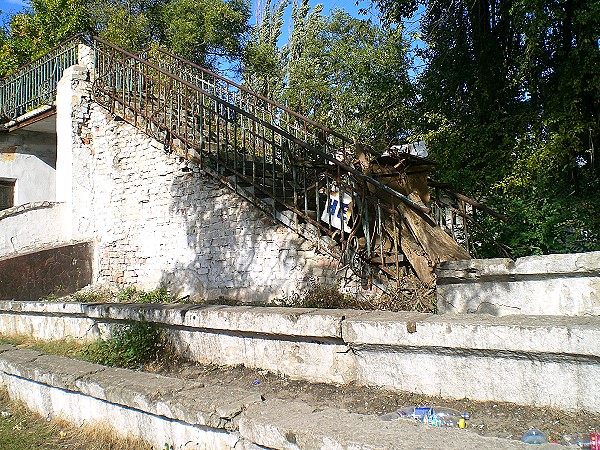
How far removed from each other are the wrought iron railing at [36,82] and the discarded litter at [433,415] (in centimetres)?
1110

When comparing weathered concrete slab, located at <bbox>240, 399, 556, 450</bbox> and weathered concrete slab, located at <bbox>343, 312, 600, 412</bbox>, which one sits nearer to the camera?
weathered concrete slab, located at <bbox>240, 399, 556, 450</bbox>

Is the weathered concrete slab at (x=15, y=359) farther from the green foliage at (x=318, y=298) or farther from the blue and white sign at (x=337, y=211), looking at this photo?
the blue and white sign at (x=337, y=211)

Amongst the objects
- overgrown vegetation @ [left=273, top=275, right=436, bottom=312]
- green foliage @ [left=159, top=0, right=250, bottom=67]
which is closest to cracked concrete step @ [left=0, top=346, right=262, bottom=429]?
overgrown vegetation @ [left=273, top=275, right=436, bottom=312]

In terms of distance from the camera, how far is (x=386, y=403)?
3510 mm

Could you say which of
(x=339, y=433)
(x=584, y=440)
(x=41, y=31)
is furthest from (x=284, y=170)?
(x=41, y=31)

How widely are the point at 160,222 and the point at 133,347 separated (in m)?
4.57

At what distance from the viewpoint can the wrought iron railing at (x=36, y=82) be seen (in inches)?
473

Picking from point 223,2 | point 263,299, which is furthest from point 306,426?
point 223,2

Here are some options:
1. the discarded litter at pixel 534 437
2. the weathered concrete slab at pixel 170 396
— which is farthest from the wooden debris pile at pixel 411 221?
the weathered concrete slab at pixel 170 396

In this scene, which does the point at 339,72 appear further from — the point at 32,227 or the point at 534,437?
the point at 534,437

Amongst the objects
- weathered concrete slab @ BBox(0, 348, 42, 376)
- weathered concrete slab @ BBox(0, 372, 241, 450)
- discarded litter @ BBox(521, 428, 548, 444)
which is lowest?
weathered concrete slab @ BBox(0, 372, 241, 450)

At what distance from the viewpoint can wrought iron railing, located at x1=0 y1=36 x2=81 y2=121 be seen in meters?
12.0

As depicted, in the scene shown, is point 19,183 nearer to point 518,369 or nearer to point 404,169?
point 404,169

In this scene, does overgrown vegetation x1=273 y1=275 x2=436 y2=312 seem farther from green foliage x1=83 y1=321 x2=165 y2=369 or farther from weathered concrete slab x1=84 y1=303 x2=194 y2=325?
green foliage x1=83 y1=321 x2=165 y2=369
